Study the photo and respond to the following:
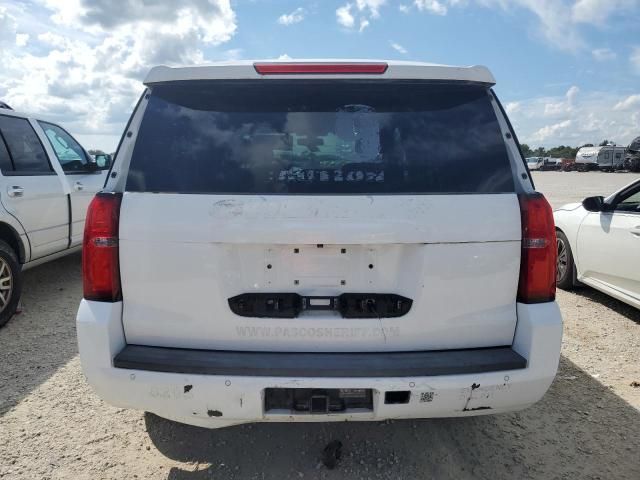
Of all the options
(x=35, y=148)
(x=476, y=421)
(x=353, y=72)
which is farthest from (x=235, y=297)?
(x=35, y=148)

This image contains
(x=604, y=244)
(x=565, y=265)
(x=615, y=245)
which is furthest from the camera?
(x=565, y=265)

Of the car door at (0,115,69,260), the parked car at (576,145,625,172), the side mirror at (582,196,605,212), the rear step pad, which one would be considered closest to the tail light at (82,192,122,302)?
Result: the rear step pad

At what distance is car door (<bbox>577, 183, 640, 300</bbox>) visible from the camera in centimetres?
450

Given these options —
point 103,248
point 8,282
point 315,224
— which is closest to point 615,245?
point 315,224

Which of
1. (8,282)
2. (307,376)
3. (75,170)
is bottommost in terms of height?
(8,282)

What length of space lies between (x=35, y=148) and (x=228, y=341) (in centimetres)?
458

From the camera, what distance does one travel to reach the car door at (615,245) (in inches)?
177

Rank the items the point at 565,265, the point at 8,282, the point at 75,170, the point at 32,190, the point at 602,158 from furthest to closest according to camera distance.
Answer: the point at 602,158, the point at 75,170, the point at 565,265, the point at 32,190, the point at 8,282

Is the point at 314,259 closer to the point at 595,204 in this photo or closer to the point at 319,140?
the point at 319,140

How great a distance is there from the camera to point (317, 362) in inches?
79.0

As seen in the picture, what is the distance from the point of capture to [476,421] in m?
2.99

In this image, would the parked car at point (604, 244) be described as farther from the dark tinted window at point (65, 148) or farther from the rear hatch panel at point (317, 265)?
the dark tinted window at point (65, 148)

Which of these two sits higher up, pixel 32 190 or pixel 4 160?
pixel 4 160

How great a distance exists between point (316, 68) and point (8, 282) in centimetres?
407
